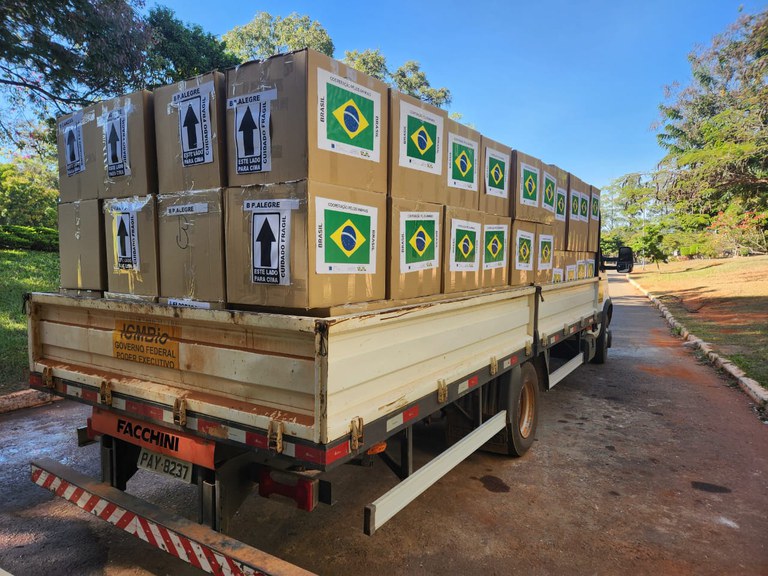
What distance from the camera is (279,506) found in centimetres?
345

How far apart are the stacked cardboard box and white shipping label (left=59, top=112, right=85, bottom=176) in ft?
4.42

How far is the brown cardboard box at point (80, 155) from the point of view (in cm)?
285

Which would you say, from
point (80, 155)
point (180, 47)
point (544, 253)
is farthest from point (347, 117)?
point (180, 47)

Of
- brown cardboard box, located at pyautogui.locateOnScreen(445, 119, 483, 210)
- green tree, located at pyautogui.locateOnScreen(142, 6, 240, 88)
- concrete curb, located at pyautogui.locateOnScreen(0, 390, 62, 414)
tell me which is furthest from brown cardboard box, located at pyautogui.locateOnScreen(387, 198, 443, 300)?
green tree, located at pyautogui.locateOnScreen(142, 6, 240, 88)

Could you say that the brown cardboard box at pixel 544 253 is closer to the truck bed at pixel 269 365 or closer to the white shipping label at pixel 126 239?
the truck bed at pixel 269 365

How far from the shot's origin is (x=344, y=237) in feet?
7.30

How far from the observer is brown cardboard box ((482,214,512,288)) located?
351 centimetres

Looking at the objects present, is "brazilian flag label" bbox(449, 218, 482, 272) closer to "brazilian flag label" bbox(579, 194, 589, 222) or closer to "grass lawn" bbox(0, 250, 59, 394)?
"brazilian flag label" bbox(579, 194, 589, 222)

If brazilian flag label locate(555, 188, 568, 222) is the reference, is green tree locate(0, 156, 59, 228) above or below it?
above

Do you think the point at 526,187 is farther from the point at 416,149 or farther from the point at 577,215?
the point at 577,215

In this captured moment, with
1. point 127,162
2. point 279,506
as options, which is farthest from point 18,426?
point 127,162

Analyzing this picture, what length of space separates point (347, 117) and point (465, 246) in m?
1.34

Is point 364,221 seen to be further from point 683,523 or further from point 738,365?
point 738,365

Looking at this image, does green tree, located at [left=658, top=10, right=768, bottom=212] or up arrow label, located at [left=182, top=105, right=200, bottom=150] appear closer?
up arrow label, located at [left=182, top=105, right=200, bottom=150]
